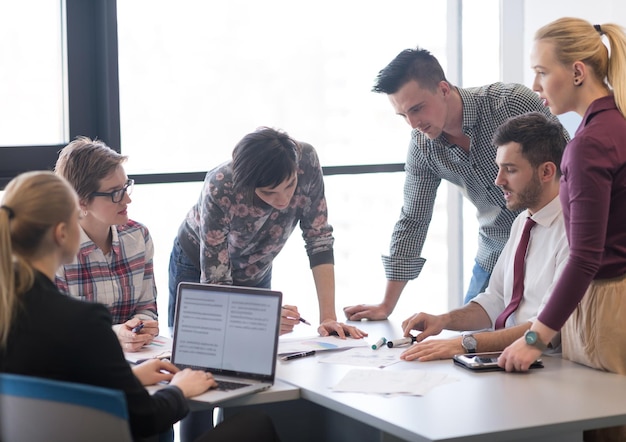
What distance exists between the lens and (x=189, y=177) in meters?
4.26

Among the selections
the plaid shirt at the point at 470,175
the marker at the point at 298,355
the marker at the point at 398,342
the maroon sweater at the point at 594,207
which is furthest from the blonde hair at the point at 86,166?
the maroon sweater at the point at 594,207

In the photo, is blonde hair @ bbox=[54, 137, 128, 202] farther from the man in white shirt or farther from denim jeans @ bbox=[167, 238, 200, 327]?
the man in white shirt

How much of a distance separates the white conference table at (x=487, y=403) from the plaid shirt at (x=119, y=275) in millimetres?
705

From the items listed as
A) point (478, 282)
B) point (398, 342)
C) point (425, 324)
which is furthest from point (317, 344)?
point (478, 282)

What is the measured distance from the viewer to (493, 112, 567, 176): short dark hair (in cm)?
276

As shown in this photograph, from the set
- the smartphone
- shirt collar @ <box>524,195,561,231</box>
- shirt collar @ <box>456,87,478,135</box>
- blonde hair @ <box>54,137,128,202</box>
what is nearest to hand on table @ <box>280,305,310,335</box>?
the smartphone

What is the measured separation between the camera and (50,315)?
6.03 ft

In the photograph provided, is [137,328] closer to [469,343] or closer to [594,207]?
[469,343]

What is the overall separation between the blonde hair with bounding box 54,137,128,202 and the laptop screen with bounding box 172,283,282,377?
0.59 metres

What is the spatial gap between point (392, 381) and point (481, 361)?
0.29m

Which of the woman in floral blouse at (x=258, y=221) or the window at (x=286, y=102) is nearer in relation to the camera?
the woman in floral blouse at (x=258, y=221)

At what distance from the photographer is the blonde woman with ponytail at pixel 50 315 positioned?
183 cm

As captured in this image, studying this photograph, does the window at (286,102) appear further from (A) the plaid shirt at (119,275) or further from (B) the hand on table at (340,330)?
(B) the hand on table at (340,330)

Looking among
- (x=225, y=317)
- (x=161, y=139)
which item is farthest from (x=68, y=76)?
(x=225, y=317)
